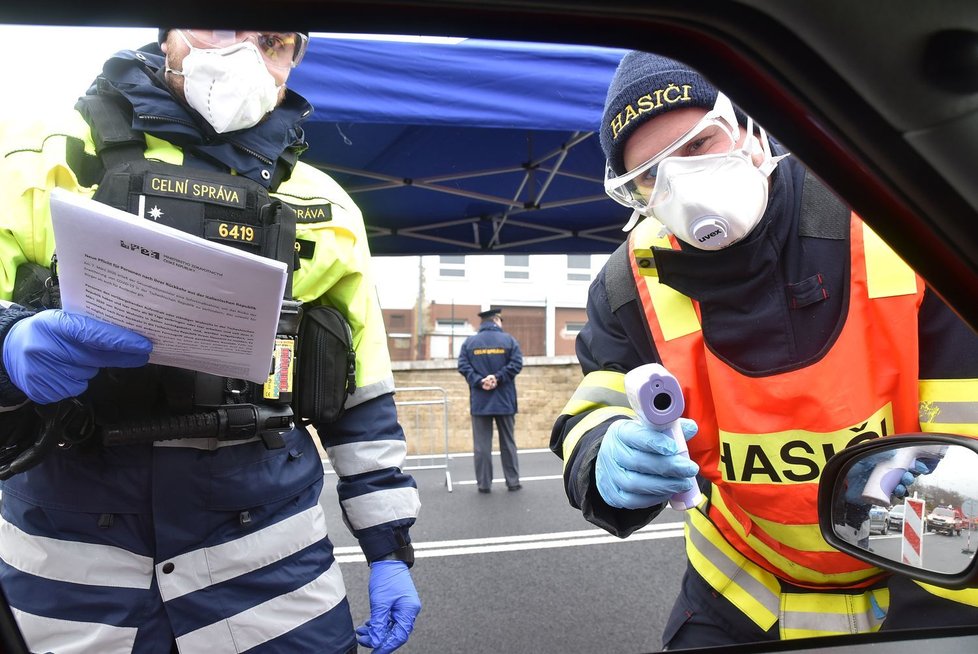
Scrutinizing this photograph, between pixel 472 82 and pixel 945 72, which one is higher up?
pixel 472 82

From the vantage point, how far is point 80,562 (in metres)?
1.09

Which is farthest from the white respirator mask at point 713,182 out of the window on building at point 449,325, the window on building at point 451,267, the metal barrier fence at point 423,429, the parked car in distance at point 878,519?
the window on building at point 451,267

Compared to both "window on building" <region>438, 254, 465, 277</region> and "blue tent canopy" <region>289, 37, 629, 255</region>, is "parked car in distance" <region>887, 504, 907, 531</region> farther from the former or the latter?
"window on building" <region>438, 254, 465, 277</region>

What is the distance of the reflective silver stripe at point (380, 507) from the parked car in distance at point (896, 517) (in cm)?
101

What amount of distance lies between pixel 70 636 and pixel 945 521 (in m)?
1.40

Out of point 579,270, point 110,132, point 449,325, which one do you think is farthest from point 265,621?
point 579,270

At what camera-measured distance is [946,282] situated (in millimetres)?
508

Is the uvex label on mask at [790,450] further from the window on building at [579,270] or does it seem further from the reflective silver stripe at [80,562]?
the window on building at [579,270]

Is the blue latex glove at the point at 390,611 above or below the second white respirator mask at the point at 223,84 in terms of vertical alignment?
below

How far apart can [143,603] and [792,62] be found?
133 cm

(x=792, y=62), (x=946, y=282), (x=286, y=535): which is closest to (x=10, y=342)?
(x=286, y=535)

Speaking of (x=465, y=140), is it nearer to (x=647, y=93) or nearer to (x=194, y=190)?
(x=647, y=93)

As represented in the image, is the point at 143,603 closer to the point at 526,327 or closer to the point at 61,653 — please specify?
the point at 61,653

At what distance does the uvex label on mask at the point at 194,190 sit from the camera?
1.17 meters
